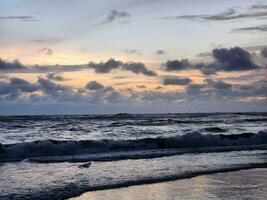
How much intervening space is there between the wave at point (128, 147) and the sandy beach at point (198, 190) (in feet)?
21.9

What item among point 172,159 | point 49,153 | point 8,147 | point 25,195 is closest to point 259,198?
point 25,195

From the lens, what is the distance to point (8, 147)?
21984 mm

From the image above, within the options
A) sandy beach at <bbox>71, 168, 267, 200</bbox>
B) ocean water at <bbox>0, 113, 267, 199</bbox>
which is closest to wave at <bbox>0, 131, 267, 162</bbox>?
ocean water at <bbox>0, 113, 267, 199</bbox>

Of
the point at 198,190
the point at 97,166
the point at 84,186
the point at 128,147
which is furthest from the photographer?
the point at 128,147

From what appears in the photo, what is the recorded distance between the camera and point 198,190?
11977mm

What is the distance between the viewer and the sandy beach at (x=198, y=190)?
36.5 ft

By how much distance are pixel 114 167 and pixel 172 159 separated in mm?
3681

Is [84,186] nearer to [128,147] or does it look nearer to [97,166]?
[97,166]

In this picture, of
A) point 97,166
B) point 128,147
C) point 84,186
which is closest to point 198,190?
point 84,186

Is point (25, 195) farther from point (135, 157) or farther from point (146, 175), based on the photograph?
point (135, 157)

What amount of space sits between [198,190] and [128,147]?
41.6 ft

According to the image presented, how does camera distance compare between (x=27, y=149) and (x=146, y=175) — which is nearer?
(x=146, y=175)

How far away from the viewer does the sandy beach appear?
11.1 m

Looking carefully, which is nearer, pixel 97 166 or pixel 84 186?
pixel 84 186
